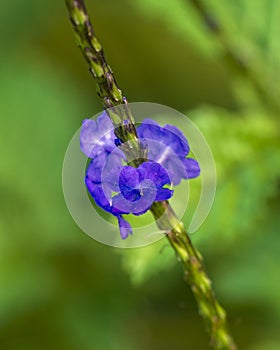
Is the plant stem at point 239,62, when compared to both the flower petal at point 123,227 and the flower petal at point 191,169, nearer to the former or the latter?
the flower petal at point 191,169

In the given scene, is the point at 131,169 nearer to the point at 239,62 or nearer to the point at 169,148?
the point at 169,148

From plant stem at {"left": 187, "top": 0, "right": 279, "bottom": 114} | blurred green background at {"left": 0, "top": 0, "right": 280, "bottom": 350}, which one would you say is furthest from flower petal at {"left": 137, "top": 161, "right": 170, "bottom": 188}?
plant stem at {"left": 187, "top": 0, "right": 279, "bottom": 114}

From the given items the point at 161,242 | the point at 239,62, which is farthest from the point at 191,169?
the point at 239,62

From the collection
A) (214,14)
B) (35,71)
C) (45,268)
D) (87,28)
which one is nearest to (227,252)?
(45,268)

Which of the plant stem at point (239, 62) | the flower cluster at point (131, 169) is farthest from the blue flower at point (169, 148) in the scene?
the plant stem at point (239, 62)

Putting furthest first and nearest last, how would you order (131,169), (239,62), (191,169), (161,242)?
(239,62), (161,242), (191,169), (131,169)
